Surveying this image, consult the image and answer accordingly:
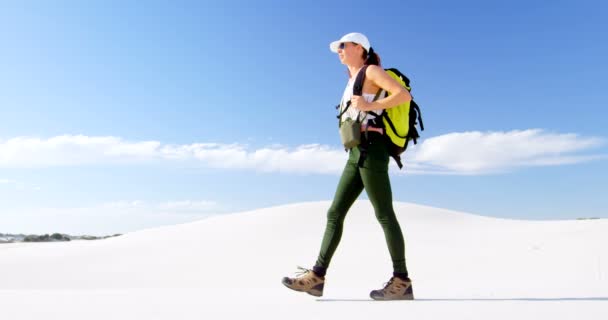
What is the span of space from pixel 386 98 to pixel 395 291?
1416 millimetres

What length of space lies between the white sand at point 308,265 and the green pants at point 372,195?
1.28ft

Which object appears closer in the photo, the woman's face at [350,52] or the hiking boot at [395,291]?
the hiking boot at [395,291]

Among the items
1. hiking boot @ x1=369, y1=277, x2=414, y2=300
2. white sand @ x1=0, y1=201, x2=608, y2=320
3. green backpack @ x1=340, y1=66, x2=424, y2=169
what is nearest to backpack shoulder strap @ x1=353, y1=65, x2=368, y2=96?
green backpack @ x1=340, y1=66, x2=424, y2=169

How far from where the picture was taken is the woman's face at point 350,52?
172 inches

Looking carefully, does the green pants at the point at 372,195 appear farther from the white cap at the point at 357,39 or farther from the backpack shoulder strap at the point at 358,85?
the white cap at the point at 357,39

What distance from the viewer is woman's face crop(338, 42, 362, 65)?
4.36 metres

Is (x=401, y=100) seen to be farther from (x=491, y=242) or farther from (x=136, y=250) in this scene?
(x=136, y=250)

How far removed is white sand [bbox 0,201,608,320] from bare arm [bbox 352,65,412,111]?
1397mm

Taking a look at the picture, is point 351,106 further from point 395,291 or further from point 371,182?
point 395,291

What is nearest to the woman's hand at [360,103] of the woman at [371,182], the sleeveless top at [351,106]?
the woman at [371,182]

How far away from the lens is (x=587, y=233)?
1240 centimetres

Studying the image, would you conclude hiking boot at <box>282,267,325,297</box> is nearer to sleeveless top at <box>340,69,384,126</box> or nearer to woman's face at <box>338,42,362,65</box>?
sleeveless top at <box>340,69,384,126</box>

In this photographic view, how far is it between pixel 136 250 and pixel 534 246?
923 cm

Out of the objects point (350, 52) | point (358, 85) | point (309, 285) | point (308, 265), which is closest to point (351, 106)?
point (358, 85)
